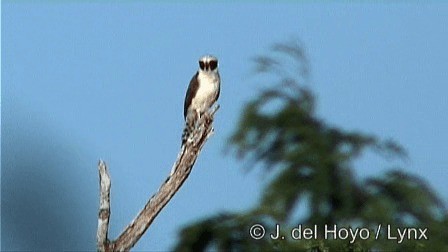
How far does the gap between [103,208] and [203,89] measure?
1005 millimetres

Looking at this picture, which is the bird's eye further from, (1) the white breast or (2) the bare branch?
(2) the bare branch

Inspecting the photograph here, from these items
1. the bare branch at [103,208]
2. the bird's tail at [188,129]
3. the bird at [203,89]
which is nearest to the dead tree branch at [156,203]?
the bare branch at [103,208]

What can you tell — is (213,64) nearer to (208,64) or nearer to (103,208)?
(208,64)

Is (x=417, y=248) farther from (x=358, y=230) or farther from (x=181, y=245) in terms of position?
(x=181, y=245)

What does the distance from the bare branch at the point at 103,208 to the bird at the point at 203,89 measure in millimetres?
855

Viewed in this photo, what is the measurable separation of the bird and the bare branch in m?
0.85

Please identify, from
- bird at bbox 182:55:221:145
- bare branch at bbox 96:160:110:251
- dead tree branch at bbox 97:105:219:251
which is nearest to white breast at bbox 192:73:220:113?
bird at bbox 182:55:221:145

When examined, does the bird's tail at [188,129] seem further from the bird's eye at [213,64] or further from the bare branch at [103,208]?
the bare branch at [103,208]

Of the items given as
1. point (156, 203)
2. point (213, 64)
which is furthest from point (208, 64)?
point (156, 203)

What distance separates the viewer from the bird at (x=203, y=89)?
7137 millimetres

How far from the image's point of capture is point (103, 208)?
6.34 meters

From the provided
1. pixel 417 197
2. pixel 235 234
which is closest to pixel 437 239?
pixel 417 197

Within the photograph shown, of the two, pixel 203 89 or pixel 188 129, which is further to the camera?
pixel 203 89

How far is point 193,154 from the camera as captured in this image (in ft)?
21.3
